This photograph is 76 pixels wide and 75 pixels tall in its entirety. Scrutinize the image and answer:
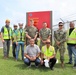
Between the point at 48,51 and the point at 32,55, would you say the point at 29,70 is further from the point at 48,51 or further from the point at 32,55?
the point at 48,51

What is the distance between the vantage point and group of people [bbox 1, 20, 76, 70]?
32.2ft

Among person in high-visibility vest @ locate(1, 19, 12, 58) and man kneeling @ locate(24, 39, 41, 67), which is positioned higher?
person in high-visibility vest @ locate(1, 19, 12, 58)

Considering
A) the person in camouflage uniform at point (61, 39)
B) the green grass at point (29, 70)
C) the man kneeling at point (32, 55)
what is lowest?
the green grass at point (29, 70)

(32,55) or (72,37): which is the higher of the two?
(72,37)

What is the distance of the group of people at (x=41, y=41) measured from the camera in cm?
980

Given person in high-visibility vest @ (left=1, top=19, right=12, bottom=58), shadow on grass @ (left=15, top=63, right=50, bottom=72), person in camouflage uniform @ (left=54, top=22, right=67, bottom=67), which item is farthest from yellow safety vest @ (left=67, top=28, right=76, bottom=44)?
person in high-visibility vest @ (left=1, top=19, right=12, bottom=58)

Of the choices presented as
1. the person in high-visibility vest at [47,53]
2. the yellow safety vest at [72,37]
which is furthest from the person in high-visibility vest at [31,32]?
the yellow safety vest at [72,37]

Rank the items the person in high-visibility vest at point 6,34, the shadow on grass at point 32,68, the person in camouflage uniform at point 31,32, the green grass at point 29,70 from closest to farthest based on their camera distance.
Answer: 1. the green grass at point 29,70
2. the shadow on grass at point 32,68
3. the person in camouflage uniform at point 31,32
4. the person in high-visibility vest at point 6,34

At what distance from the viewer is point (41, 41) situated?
35.2 ft

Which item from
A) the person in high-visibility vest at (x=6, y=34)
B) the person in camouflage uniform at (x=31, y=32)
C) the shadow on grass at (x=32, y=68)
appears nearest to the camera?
the shadow on grass at (x=32, y=68)

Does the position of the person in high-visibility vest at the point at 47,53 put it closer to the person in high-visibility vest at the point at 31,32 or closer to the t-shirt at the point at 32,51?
the t-shirt at the point at 32,51

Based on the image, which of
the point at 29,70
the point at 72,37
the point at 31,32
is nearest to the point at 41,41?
the point at 31,32

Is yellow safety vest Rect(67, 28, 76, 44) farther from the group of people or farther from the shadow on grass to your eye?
the shadow on grass

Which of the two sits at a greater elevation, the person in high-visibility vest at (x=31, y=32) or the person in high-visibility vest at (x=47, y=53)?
the person in high-visibility vest at (x=31, y=32)
